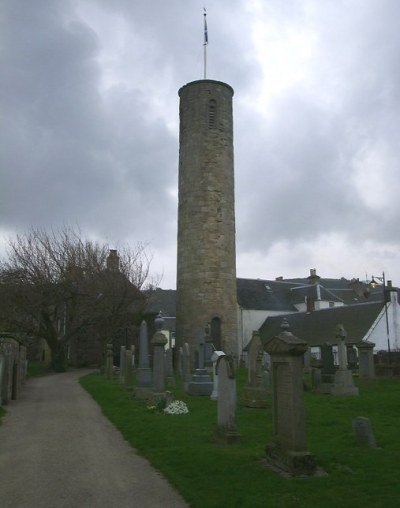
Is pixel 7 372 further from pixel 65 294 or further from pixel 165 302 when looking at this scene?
pixel 165 302

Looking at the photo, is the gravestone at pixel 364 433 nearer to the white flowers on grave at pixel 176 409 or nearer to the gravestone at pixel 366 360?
the white flowers on grave at pixel 176 409

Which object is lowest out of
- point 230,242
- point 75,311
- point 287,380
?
point 287,380

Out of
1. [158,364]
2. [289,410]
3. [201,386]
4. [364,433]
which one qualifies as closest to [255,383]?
[201,386]

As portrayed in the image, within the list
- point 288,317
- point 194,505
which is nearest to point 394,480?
point 194,505

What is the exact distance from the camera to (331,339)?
103 feet

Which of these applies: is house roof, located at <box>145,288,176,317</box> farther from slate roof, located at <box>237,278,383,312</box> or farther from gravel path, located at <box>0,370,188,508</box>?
gravel path, located at <box>0,370,188,508</box>

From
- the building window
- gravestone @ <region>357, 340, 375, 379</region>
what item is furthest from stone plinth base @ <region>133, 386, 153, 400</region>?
the building window

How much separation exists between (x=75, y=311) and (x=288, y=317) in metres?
16.7

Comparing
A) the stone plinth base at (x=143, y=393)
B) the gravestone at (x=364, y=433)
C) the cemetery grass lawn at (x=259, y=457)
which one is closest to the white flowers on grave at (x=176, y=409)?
the cemetery grass lawn at (x=259, y=457)

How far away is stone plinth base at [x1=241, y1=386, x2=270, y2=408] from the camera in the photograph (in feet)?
41.4

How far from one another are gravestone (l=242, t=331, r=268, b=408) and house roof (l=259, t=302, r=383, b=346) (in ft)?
52.2

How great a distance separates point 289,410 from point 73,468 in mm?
2966

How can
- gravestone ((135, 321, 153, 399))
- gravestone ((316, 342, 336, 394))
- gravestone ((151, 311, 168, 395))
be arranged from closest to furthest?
gravestone ((151, 311, 168, 395)) < gravestone ((135, 321, 153, 399)) < gravestone ((316, 342, 336, 394))

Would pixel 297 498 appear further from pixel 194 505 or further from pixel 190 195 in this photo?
pixel 190 195
